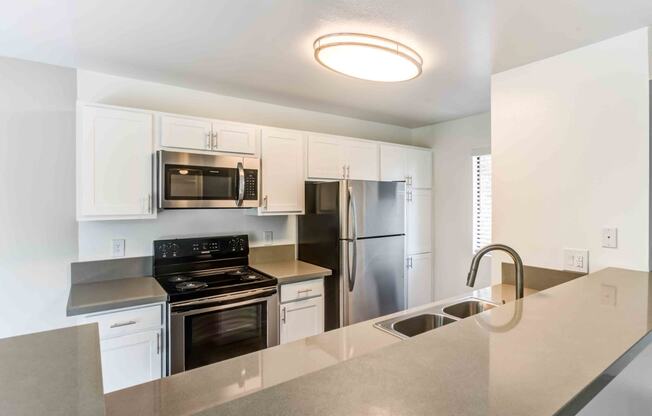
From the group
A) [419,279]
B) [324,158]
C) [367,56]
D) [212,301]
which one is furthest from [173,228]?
[419,279]

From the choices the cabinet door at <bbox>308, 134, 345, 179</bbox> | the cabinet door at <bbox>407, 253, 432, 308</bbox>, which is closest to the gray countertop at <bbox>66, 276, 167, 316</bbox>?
the cabinet door at <bbox>308, 134, 345, 179</bbox>

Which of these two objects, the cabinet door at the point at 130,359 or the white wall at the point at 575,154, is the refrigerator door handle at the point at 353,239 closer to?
the white wall at the point at 575,154

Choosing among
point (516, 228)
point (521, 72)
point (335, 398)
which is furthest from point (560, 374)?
point (521, 72)

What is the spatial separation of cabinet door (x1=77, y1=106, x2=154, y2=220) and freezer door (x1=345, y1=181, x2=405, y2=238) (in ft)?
5.00

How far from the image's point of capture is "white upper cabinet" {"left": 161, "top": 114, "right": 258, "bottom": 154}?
2.45 meters

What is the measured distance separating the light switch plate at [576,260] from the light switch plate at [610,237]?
105 millimetres

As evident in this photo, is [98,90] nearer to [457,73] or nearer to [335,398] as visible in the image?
[457,73]

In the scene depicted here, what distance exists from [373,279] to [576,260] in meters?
1.53

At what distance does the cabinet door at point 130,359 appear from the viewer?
200 cm

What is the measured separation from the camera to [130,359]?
6.75ft

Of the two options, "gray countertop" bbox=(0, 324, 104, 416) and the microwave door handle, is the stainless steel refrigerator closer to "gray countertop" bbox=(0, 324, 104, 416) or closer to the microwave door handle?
the microwave door handle

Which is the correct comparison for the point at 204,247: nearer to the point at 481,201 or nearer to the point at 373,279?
the point at 373,279

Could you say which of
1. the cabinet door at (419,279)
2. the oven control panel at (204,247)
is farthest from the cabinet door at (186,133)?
the cabinet door at (419,279)

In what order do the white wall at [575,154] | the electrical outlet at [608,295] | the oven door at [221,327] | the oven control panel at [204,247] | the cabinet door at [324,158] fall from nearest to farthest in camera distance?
the electrical outlet at [608,295]
the white wall at [575,154]
the oven door at [221,327]
the oven control panel at [204,247]
the cabinet door at [324,158]
